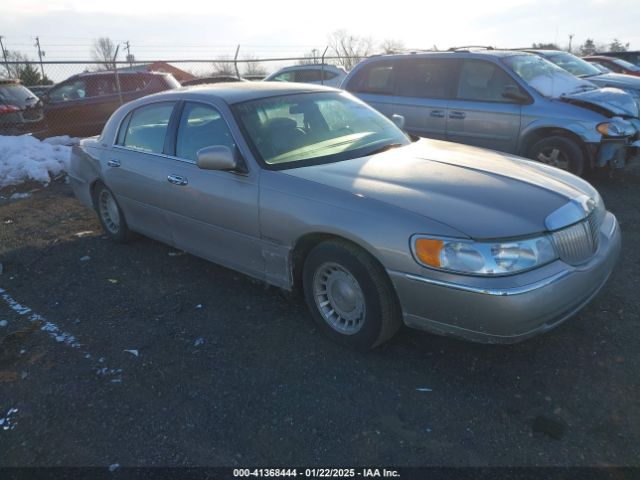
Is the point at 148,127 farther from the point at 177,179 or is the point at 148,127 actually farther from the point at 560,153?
the point at 560,153

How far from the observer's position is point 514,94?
6.73 m

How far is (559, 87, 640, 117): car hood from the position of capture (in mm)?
6562

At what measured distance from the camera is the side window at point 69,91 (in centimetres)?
1181

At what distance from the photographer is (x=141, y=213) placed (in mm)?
4805

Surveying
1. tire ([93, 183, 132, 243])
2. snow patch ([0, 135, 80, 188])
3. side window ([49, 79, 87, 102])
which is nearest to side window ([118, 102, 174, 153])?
tire ([93, 183, 132, 243])

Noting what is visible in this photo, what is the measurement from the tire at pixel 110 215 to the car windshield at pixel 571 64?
8.44 metres

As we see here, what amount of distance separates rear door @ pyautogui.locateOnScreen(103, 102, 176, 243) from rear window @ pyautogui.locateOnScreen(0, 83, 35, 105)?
8862 millimetres

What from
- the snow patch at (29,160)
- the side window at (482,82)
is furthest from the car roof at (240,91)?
the snow patch at (29,160)

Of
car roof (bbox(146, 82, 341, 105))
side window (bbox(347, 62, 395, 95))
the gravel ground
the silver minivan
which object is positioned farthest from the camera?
side window (bbox(347, 62, 395, 95))

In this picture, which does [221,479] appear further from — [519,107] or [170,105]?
[519,107]

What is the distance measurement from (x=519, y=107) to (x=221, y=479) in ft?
19.9

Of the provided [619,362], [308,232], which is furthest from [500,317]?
[308,232]

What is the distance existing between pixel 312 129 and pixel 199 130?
35.6 inches

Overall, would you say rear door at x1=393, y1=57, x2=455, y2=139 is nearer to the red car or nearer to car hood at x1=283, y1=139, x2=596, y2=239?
car hood at x1=283, y1=139, x2=596, y2=239
